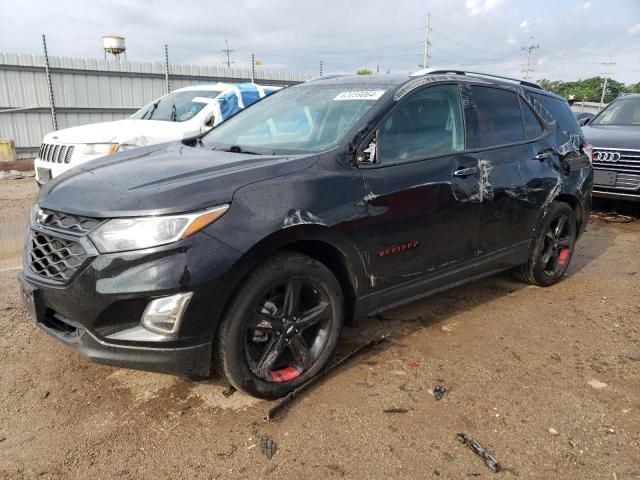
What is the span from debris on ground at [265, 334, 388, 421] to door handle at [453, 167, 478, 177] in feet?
4.01

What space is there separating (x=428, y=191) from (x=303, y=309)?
1.11 m

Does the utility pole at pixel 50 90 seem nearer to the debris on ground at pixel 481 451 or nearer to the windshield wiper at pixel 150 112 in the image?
the windshield wiper at pixel 150 112

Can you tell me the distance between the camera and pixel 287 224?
2.62 metres

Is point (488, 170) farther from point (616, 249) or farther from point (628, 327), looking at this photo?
point (616, 249)

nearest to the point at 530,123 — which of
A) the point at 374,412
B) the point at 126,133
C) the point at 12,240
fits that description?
the point at 374,412

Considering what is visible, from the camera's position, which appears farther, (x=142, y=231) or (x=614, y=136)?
(x=614, y=136)

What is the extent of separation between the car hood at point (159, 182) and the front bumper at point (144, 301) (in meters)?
0.21

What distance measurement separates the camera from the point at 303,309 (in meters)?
2.91

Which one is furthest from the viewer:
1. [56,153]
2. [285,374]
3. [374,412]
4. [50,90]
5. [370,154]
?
[50,90]

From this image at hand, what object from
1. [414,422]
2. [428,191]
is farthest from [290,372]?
[428,191]

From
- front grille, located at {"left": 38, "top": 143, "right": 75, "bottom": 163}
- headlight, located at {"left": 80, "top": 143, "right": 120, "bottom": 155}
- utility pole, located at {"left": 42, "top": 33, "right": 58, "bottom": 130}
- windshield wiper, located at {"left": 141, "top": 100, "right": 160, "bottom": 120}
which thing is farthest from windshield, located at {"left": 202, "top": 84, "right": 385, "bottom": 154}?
utility pole, located at {"left": 42, "top": 33, "right": 58, "bottom": 130}

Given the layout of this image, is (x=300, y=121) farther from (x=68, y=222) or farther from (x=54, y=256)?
(x=54, y=256)

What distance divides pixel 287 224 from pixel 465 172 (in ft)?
5.00

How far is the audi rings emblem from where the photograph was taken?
7.29 m
